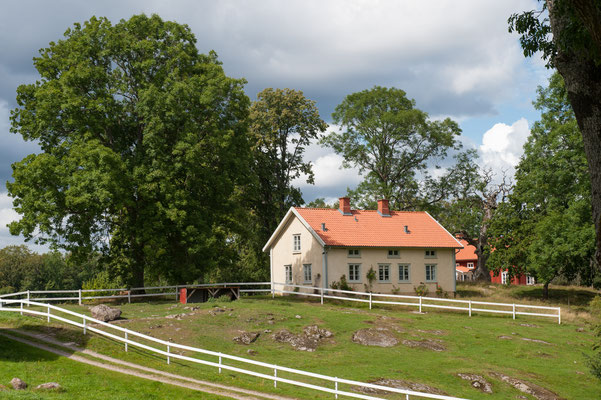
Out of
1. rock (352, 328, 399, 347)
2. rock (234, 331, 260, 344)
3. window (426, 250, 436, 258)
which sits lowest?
rock (352, 328, 399, 347)

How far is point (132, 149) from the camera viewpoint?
40.4 metres

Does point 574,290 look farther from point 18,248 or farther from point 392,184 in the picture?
point 18,248

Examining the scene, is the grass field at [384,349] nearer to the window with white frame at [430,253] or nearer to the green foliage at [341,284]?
the green foliage at [341,284]

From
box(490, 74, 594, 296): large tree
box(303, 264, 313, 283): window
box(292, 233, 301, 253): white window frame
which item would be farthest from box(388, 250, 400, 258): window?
box(490, 74, 594, 296): large tree

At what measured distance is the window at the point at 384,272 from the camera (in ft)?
144

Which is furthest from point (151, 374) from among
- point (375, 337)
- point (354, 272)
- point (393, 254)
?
point (393, 254)

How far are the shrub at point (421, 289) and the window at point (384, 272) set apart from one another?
246 cm

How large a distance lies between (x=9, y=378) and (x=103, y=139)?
2440 centimetres

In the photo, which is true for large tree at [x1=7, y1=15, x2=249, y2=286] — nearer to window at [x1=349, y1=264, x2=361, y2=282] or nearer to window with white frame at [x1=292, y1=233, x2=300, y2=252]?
window with white frame at [x1=292, y1=233, x2=300, y2=252]

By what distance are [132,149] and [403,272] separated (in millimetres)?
22827

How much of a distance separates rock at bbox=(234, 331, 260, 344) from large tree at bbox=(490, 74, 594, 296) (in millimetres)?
25160

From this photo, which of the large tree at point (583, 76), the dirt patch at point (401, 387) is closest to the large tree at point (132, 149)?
the dirt patch at point (401, 387)

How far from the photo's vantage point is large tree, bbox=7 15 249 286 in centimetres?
3475

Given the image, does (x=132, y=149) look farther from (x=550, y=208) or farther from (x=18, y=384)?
(x=550, y=208)
